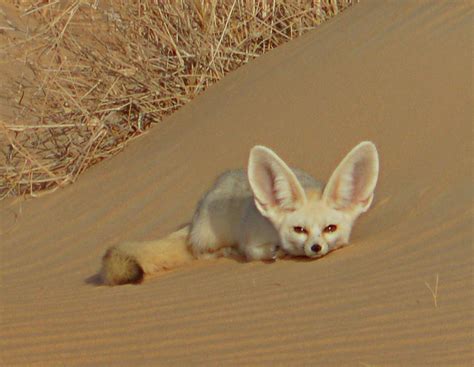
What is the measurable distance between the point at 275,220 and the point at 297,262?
305mm

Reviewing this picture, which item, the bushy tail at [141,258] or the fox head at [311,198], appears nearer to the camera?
the fox head at [311,198]

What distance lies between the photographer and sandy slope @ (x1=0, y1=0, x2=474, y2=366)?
4129mm

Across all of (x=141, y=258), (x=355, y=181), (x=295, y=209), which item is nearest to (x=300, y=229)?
(x=295, y=209)

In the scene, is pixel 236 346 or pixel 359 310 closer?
pixel 236 346

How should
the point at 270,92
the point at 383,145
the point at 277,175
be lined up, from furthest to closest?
the point at 270,92 → the point at 383,145 → the point at 277,175

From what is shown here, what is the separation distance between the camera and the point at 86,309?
4.89 metres

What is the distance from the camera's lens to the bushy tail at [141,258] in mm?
5660

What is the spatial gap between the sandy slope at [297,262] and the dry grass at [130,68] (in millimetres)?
318

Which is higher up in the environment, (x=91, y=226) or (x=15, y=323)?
(x=15, y=323)

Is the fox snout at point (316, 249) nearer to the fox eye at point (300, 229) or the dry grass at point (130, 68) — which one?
the fox eye at point (300, 229)

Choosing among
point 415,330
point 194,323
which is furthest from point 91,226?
point 415,330

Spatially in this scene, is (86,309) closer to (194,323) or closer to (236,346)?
(194,323)

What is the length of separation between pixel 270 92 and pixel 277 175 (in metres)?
2.71

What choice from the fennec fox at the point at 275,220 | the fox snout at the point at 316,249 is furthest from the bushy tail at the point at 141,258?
the fox snout at the point at 316,249
